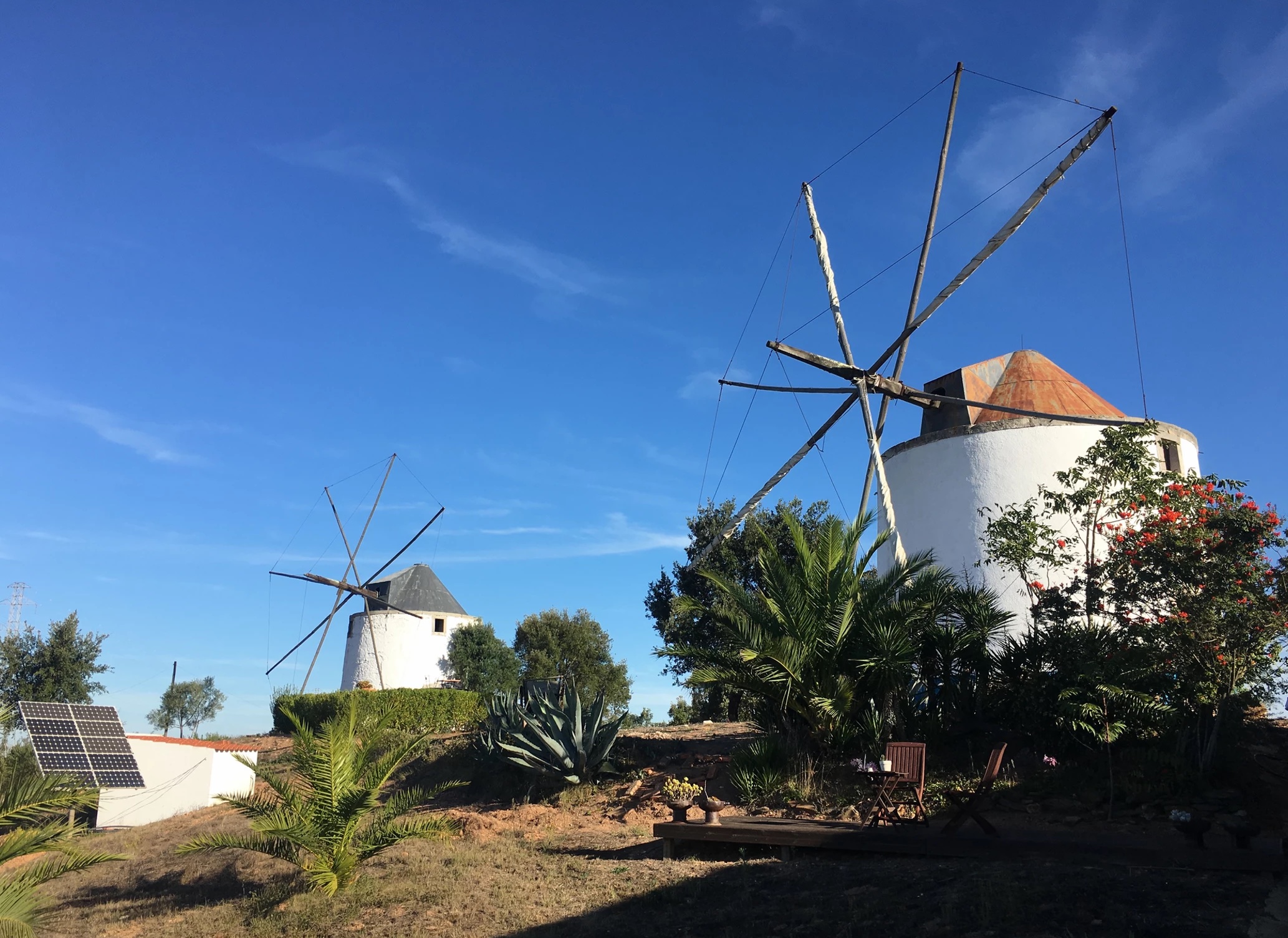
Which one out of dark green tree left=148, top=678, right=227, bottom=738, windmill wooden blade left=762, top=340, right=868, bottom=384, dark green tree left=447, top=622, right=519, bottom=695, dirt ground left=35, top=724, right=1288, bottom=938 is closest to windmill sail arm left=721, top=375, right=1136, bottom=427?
windmill wooden blade left=762, top=340, right=868, bottom=384

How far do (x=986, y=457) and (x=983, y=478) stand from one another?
0.43 m

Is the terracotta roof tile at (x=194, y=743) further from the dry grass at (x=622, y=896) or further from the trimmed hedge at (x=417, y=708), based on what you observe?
the dry grass at (x=622, y=896)

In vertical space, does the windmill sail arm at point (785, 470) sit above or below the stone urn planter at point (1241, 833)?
above

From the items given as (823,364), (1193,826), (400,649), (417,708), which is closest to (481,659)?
(400,649)

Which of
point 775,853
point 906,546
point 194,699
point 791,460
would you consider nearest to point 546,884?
point 775,853

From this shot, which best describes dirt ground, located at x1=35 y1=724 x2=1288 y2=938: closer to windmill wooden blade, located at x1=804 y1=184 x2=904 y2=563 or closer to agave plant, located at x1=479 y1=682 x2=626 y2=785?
agave plant, located at x1=479 y1=682 x2=626 y2=785

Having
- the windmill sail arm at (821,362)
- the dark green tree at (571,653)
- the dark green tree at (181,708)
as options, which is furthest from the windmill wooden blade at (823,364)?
the dark green tree at (181,708)

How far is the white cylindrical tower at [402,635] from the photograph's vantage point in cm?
3750

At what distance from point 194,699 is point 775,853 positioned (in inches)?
2220

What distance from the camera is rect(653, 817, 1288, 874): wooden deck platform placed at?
24.0ft

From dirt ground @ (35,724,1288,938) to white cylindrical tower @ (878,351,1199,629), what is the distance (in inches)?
268

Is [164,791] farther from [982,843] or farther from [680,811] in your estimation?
[982,843]

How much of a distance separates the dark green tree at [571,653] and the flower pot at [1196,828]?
26711 mm

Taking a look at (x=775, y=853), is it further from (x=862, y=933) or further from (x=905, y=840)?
(x=862, y=933)
